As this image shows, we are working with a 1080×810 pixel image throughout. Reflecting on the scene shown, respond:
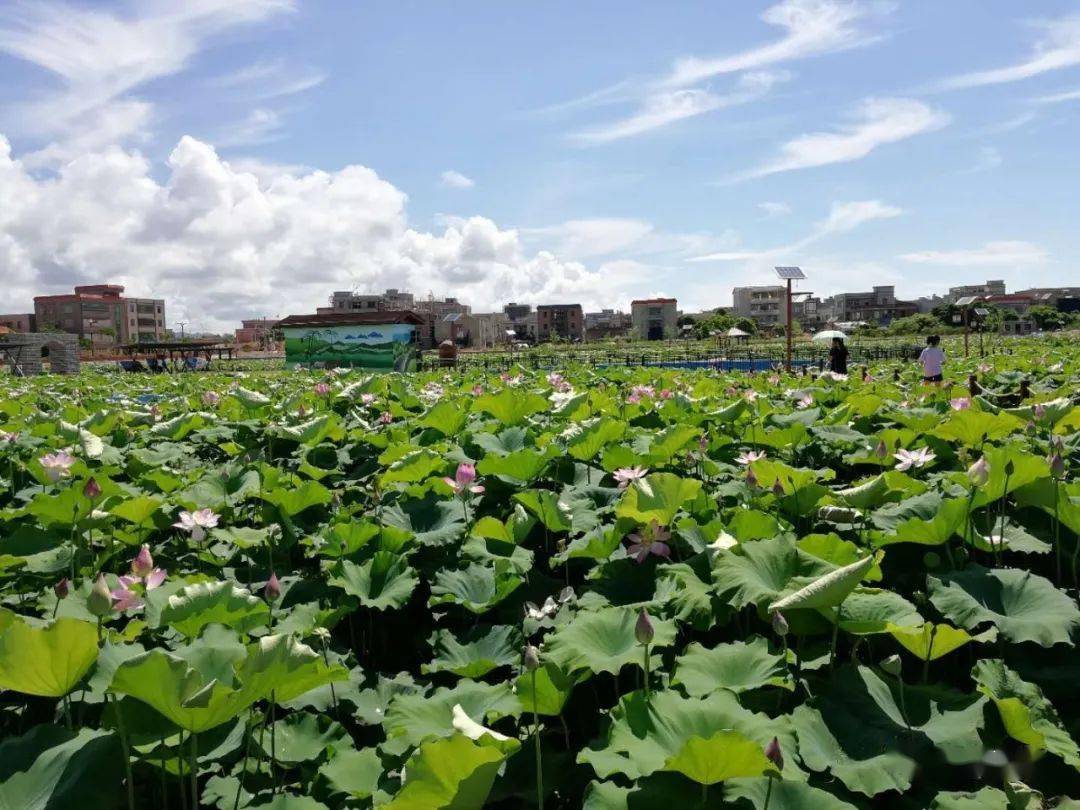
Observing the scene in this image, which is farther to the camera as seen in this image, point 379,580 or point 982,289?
point 982,289

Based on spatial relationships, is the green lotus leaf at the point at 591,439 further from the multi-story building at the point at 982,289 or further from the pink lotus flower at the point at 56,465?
the multi-story building at the point at 982,289

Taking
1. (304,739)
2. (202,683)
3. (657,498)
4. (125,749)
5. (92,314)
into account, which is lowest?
(304,739)

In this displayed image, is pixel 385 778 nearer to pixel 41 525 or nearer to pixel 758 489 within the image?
pixel 758 489

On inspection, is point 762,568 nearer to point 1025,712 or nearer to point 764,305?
point 1025,712

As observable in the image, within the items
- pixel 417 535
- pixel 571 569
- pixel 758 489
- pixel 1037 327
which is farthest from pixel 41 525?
pixel 1037 327

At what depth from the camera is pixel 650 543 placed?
1.85 m

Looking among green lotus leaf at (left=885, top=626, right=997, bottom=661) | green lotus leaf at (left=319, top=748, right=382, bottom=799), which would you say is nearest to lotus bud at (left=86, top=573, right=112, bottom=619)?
green lotus leaf at (left=319, top=748, right=382, bottom=799)

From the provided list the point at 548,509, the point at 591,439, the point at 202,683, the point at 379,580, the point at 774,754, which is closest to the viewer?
the point at 774,754

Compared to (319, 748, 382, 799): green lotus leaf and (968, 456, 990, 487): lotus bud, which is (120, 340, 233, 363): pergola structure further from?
(968, 456, 990, 487): lotus bud

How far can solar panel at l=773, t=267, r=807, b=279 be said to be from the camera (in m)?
15.3

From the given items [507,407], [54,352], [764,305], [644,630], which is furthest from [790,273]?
[764,305]

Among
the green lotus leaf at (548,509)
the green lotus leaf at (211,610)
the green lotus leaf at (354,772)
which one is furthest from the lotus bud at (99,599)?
the green lotus leaf at (548,509)

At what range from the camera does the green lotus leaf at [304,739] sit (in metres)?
1.46

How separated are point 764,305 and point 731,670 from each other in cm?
12075
